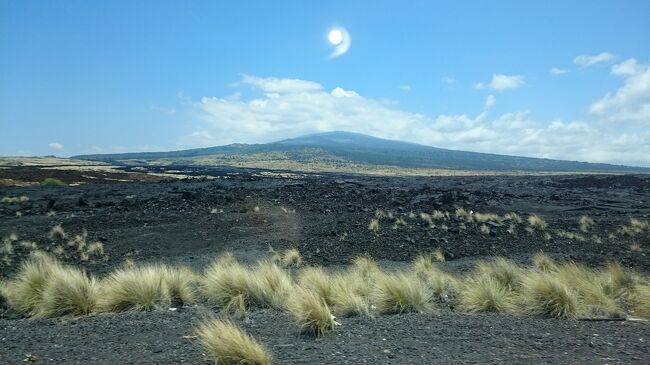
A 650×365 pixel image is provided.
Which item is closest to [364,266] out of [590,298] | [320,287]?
[320,287]

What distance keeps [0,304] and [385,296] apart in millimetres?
6450

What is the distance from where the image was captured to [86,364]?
513 cm

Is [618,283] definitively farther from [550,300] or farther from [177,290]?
A: [177,290]

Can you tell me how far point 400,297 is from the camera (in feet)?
25.2

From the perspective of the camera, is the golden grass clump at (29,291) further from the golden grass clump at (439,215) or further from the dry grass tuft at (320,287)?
the golden grass clump at (439,215)

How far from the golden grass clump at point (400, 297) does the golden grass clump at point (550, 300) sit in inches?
61.0

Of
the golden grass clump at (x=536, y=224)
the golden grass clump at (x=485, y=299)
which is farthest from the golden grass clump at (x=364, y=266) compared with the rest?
the golden grass clump at (x=536, y=224)

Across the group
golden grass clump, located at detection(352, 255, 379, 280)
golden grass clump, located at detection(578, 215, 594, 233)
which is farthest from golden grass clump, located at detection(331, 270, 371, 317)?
golden grass clump, located at detection(578, 215, 594, 233)

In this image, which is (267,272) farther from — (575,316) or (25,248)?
(25,248)

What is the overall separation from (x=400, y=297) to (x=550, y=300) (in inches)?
87.4

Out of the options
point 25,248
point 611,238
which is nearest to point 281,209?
point 25,248

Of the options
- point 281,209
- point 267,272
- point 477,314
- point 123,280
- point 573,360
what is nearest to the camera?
point 573,360

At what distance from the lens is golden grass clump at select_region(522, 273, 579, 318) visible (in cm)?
715

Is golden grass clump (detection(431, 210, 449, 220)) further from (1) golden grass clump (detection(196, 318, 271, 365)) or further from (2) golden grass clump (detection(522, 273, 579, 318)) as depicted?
(1) golden grass clump (detection(196, 318, 271, 365))
